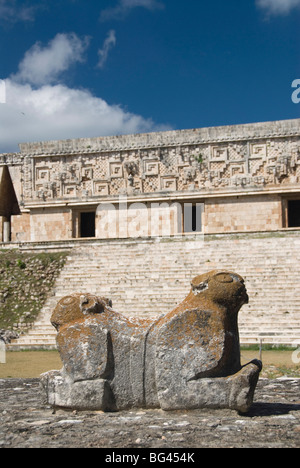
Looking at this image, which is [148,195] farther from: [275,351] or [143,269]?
[275,351]

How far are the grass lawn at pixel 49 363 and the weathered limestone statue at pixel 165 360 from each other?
10.9 feet

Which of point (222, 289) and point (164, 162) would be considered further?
point (164, 162)

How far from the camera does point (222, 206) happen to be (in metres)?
22.5

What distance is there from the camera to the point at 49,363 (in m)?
Answer: 10.2

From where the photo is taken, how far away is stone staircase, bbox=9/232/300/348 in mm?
13008

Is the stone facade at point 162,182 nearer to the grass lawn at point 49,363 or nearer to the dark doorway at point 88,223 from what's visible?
the dark doorway at point 88,223

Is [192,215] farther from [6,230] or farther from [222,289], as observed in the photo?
[222,289]

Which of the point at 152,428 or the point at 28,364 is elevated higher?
the point at 152,428

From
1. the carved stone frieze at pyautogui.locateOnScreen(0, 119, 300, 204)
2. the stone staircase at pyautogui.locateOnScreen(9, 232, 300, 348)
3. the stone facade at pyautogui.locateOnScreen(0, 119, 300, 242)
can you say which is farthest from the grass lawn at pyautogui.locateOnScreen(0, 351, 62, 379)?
the carved stone frieze at pyautogui.locateOnScreen(0, 119, 300, 204)

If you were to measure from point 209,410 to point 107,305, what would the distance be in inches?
53.5

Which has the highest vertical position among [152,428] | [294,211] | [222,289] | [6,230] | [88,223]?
[294,211]

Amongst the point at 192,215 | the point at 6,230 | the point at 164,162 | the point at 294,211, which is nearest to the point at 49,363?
the point at 192,215

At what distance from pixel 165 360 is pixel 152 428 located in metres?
0.64
